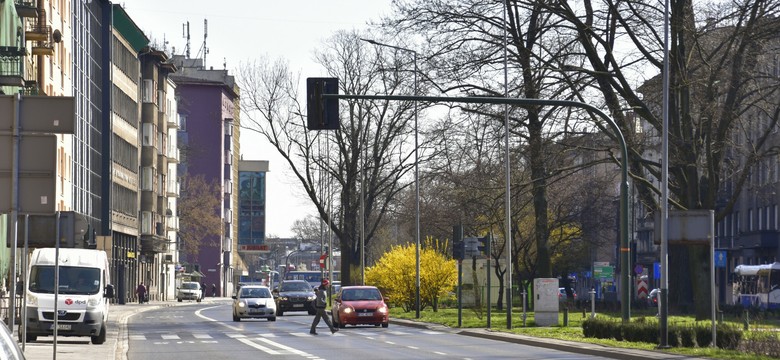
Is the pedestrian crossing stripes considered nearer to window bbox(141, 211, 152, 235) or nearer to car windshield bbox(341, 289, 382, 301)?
car windshield bbox(341, 289, 382, 301)

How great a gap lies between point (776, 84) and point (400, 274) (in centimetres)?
2848

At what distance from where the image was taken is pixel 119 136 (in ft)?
315

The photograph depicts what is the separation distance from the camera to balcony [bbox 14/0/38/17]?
177 ft

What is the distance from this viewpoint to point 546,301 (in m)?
44.5

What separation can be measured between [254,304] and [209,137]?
102 metres

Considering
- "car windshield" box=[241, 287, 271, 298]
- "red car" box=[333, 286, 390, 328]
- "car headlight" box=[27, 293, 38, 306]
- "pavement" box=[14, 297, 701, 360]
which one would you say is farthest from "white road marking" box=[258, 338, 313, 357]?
"car windshield" box=[241, 287, 271, 298]

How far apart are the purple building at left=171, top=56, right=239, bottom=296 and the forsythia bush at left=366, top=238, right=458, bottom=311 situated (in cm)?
8646

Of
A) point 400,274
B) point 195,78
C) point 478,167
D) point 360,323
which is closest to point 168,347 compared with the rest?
point 360,323

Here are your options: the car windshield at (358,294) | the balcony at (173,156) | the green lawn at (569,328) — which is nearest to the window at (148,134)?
the balcony at (173,156)

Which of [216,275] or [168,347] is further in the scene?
[216,275]

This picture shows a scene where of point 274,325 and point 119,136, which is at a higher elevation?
point 119,136

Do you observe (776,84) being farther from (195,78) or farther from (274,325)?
(195,78)

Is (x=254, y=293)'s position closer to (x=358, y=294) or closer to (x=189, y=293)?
(x=358, y=294)

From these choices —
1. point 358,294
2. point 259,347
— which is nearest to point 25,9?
point 358,294
